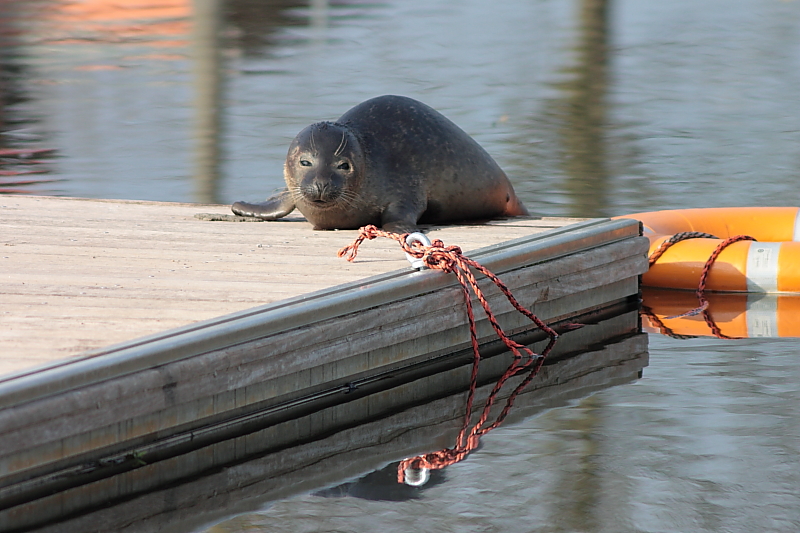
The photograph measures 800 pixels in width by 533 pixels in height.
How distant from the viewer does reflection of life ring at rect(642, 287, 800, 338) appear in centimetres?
584

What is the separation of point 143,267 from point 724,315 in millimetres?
2815

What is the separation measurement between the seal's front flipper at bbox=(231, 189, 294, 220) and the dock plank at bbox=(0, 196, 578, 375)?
2.9 inches

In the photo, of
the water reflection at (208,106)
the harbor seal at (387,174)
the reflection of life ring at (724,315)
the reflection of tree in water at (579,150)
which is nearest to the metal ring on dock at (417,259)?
the harbor seal at (387,174)

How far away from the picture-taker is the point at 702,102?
14570 mm

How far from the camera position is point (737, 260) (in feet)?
21.6

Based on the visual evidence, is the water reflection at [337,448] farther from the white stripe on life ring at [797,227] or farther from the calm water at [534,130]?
the white stripe on life ring at [797,227]

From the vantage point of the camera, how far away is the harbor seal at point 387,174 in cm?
582

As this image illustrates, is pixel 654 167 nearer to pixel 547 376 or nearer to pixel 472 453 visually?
pixel 547 376

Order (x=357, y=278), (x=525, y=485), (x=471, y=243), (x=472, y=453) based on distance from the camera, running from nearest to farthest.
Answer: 1. (x=525, y=485)
2. (x=472, y=453)
3. (x=357, y=278)
4. (x=471, y=243)

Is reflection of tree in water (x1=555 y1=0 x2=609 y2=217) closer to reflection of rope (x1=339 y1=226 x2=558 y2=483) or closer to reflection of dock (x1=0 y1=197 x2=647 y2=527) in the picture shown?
reflection of dock (x1=0 y1=197 x2=647 y2=527)

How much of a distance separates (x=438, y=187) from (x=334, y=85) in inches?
388

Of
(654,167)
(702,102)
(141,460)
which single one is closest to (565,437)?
(141,460)

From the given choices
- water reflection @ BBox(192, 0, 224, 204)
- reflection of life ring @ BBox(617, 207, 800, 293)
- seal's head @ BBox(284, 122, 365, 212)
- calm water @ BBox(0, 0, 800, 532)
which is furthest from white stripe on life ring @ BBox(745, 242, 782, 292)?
water reflection @ BBox(192, 0, 224, 204)

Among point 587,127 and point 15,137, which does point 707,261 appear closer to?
point 587,127
